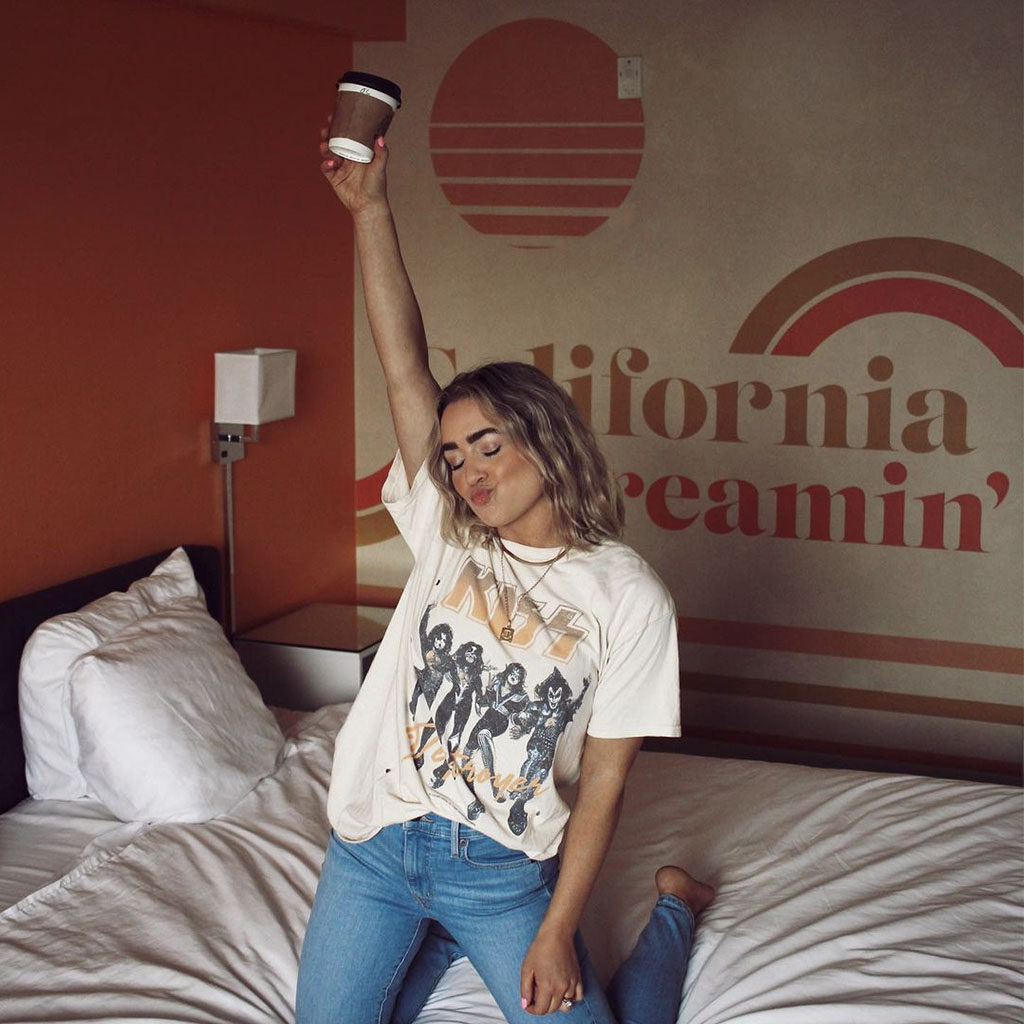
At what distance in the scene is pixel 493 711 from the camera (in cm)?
180

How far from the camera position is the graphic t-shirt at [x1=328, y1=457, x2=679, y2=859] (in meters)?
1.79

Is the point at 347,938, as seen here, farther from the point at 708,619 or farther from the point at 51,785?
the point at 708,619

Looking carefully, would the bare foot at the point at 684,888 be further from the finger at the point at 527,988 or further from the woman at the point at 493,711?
the finger at the point at 527,988

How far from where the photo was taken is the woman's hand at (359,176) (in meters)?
1.87

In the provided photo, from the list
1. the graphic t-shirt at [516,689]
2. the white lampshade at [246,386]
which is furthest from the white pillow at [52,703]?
the graphic t-shirt at [516,689]

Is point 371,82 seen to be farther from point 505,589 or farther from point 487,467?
point 505,589

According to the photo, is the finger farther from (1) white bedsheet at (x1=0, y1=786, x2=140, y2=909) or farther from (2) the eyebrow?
(1) white bedsheet at (x1=0, y1=786, x2=140, y2=909)

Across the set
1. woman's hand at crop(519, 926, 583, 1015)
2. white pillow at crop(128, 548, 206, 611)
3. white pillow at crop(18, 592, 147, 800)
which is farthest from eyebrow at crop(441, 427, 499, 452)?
white pillow at crop(128, 548, 206, 611)

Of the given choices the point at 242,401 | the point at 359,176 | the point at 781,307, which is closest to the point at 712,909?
the point at 359,176

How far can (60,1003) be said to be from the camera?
1.90 metres

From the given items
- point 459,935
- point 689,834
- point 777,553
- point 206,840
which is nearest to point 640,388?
point 777,553

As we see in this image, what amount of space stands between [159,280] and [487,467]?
1.74 meters

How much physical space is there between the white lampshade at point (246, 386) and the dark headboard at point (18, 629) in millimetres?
578

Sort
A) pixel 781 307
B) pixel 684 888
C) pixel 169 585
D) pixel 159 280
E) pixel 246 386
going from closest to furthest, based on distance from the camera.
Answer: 1. pixel 684 888
2. pixel 169 585
3. pixel 159 280
4. pixel 246 386
5. pixel 781 307
